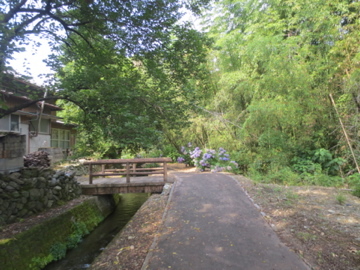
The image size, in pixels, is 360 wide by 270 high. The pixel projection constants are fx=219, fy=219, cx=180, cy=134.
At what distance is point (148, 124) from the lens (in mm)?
5293

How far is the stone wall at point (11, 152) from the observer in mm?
4919

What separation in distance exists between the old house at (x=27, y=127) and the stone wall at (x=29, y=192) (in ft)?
→ 1.08

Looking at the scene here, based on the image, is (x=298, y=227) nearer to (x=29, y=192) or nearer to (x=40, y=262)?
(x=40, y=262)

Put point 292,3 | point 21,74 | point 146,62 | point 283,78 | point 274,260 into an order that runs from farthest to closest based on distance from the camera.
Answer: point 292,3 → point 283,78 → point 146,62 → point 21,74 → point 274,260

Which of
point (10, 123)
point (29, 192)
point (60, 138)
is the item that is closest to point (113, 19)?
point (29, 192)

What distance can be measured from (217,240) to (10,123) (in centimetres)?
1363

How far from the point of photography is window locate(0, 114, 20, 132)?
1176 centimetres

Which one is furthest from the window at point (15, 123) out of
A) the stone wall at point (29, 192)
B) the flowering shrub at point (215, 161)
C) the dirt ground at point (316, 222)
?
the dirt ground at point (316, 222)

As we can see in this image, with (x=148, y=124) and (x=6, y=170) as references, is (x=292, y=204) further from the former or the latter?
(x=6, y=170)

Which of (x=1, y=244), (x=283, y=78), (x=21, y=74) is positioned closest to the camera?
(x=1, y=244)

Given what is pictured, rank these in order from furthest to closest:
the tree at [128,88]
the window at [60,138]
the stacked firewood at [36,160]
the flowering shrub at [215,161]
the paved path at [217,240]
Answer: the window at [60,138]
the flowering shrub at [215,161]
the stacked firewood at [36,160]
the tree at [128,88]
the paved path at [217,240]

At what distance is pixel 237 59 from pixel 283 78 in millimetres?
3112

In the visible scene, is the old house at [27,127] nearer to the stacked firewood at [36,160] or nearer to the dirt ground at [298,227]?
the stacked firewood at [36,160]

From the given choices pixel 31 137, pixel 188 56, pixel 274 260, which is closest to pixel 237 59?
pixel 188 56
